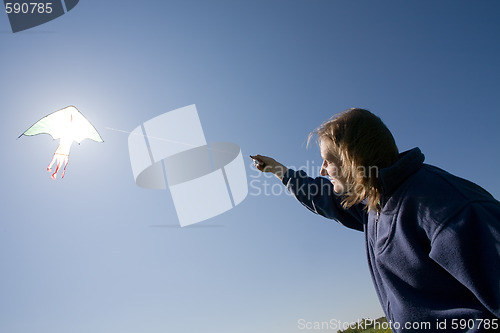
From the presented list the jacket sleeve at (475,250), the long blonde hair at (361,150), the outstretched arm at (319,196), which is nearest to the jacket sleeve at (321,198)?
the outstretched arm at (319,196)

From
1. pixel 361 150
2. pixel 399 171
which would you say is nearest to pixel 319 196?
pixel 361 150

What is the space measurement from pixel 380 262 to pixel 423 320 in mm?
345

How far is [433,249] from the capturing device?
4.72ft

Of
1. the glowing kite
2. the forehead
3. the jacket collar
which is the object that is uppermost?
the glowing kite

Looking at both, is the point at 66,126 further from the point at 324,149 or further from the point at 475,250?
the point at 475,250

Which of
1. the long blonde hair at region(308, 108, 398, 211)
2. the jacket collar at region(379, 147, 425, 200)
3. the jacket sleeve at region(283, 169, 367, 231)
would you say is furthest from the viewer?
the jacket sleeve at region(283, 169, 367, 231)

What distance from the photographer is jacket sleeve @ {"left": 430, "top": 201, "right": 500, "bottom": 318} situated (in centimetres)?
126

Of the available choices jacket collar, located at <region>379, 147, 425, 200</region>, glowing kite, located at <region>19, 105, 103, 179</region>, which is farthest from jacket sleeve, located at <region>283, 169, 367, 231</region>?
glowing kite, located at <region>19, 105, 103, 179</region>

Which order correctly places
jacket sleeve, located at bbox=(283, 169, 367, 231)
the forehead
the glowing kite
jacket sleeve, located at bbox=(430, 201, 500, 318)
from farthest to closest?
the glowing kite < jacket sleeve, located at bbox=(283, 169, 367, 231) < the forehead < jacket sleeve, located at bbox=(430, 201, 500, 318)

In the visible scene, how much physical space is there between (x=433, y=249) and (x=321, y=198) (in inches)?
43.5

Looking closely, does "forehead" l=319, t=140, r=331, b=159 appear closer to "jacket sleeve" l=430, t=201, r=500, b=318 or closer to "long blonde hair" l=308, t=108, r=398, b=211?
"long blonde hair" l=308, t=108, r=398, b=211

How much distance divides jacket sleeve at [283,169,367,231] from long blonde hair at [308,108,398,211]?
0.35 meters

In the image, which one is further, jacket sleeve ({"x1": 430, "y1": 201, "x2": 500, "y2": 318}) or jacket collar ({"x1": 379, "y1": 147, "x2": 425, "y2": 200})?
jacket collar ({"x1": 379, "y1": 147, "x2": 425, "y2": 200})

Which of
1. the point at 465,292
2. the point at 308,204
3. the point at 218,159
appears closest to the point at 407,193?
the point at 465,292
